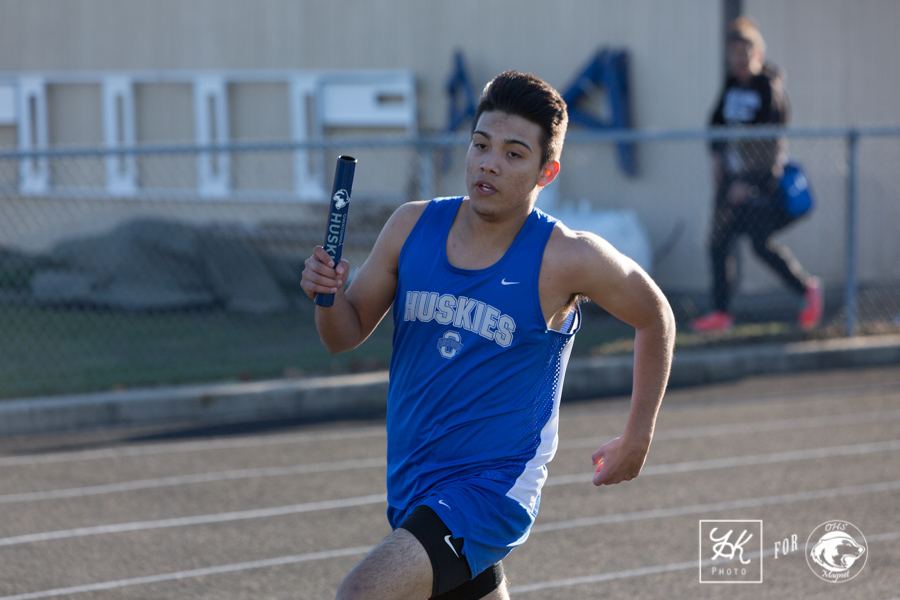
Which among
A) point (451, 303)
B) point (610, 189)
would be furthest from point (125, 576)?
point (610, 189)

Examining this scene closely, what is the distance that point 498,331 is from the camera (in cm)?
314

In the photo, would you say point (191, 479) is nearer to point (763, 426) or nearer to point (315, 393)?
point (315, 393)

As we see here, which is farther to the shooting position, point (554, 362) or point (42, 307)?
point (42, 307)

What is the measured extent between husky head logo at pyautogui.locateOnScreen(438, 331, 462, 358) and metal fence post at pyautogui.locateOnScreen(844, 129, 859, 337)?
800cm

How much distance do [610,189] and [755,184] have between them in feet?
9.73

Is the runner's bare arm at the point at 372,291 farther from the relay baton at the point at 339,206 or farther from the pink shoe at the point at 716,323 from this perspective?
the pink shoe at the point at 716,323

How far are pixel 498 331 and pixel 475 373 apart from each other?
143 millimetres

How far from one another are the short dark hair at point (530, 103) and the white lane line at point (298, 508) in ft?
11.0

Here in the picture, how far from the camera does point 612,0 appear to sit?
43.2ft

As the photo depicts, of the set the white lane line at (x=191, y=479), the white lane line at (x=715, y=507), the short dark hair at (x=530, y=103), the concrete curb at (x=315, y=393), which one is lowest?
the concrete curb at (x=315, y=393)

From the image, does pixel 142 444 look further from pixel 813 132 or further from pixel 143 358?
pixel 813 132

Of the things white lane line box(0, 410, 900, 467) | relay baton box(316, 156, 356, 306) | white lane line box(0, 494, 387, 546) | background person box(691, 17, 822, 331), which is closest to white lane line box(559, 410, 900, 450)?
white lane line box(0, 410, 900, 467)

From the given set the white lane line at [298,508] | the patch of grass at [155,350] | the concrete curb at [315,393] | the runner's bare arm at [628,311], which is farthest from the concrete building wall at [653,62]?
the runner's bare arm at [628,311]

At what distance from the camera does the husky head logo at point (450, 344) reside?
318 cm
